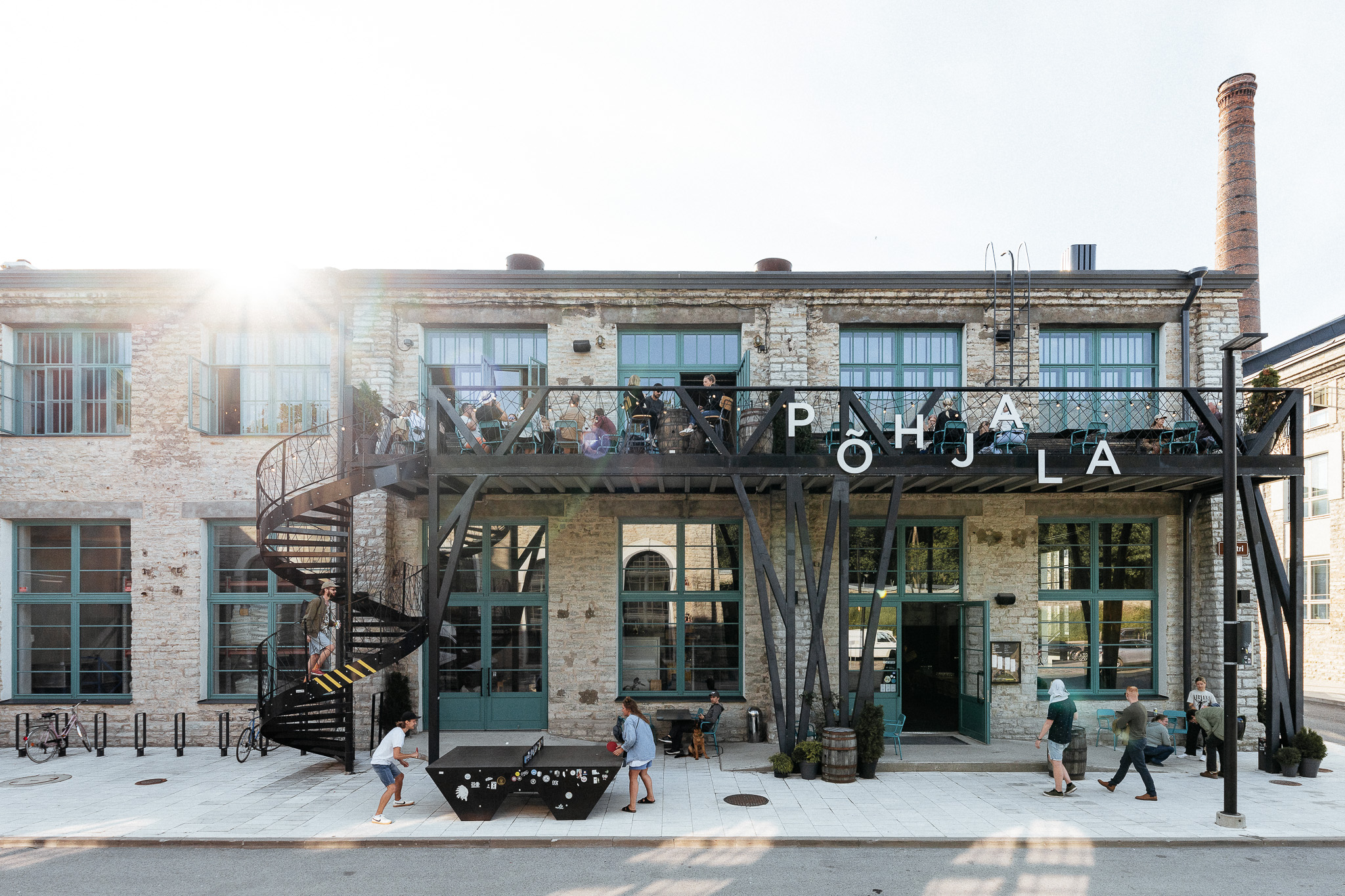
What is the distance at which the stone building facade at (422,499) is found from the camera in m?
13.0

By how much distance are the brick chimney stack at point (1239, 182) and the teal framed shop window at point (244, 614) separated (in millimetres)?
26126

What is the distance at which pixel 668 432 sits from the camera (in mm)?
11570

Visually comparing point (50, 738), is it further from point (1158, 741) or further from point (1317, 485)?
point (1317, 485)

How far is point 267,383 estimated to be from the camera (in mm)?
13562

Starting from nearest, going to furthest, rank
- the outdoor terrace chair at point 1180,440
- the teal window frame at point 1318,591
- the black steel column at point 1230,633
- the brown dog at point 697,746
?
the black steel column at point 1230,633, the outdoor terrace chair at point 1180,440, the brown dog at point 697,746, the teal window frame at point 1318,591

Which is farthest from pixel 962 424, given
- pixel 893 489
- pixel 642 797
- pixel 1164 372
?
pixel 642 797

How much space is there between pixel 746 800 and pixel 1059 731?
3.91 m

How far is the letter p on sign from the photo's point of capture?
36.1 ft

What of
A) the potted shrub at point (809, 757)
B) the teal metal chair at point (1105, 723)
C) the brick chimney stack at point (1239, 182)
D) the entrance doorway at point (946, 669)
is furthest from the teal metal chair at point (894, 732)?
the brick chimney stack at point (1239, 182)

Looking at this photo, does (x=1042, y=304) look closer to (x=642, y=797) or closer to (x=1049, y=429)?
(x=1049, y=429)

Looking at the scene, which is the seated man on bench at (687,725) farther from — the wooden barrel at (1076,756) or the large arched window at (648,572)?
the wooden barrel at (1076,756)

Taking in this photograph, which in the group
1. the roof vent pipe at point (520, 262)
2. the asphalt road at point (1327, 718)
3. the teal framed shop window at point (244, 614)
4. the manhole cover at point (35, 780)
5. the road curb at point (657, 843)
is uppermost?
the roof vent pipe at point (520, 262)

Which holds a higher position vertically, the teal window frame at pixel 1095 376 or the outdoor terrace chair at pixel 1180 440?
the teal window frame at pixel 1095 376

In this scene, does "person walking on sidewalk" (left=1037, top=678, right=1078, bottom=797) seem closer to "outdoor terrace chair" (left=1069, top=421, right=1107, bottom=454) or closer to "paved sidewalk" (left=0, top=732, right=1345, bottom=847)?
"paved sidewalk" (left=0, top=732, right=1345, bottom=847)
